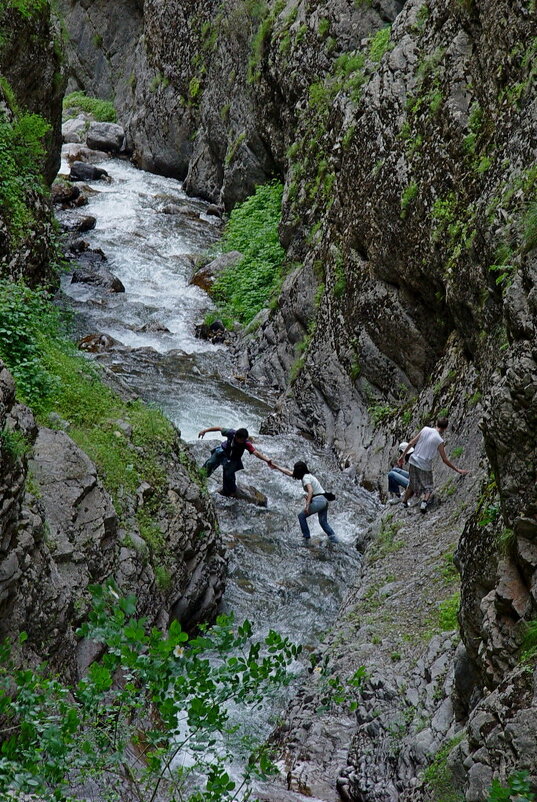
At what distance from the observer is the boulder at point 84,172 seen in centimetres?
3256

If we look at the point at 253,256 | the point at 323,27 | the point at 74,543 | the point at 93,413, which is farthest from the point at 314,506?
the point at 323,27

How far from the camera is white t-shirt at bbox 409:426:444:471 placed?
10812mm

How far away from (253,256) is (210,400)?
7772mm

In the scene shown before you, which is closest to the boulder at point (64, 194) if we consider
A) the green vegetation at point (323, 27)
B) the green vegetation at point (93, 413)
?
the green vegetation at point (323, 27)

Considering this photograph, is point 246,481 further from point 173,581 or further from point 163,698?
point 163,698

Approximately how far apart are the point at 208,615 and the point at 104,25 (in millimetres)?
41935

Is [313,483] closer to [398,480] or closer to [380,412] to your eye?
[398,480]

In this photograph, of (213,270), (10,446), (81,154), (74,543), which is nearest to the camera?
(10,446)

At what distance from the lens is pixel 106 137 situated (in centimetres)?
3784

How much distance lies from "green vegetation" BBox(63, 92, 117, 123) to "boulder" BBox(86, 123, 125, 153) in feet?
9.92

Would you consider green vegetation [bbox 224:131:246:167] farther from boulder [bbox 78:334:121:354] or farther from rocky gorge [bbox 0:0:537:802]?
boulder [bbox 78:334:121:354]

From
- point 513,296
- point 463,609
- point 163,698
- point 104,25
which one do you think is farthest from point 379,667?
point 104,25

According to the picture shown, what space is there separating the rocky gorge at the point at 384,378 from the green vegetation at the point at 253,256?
1114mm

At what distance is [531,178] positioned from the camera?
9352 mm
